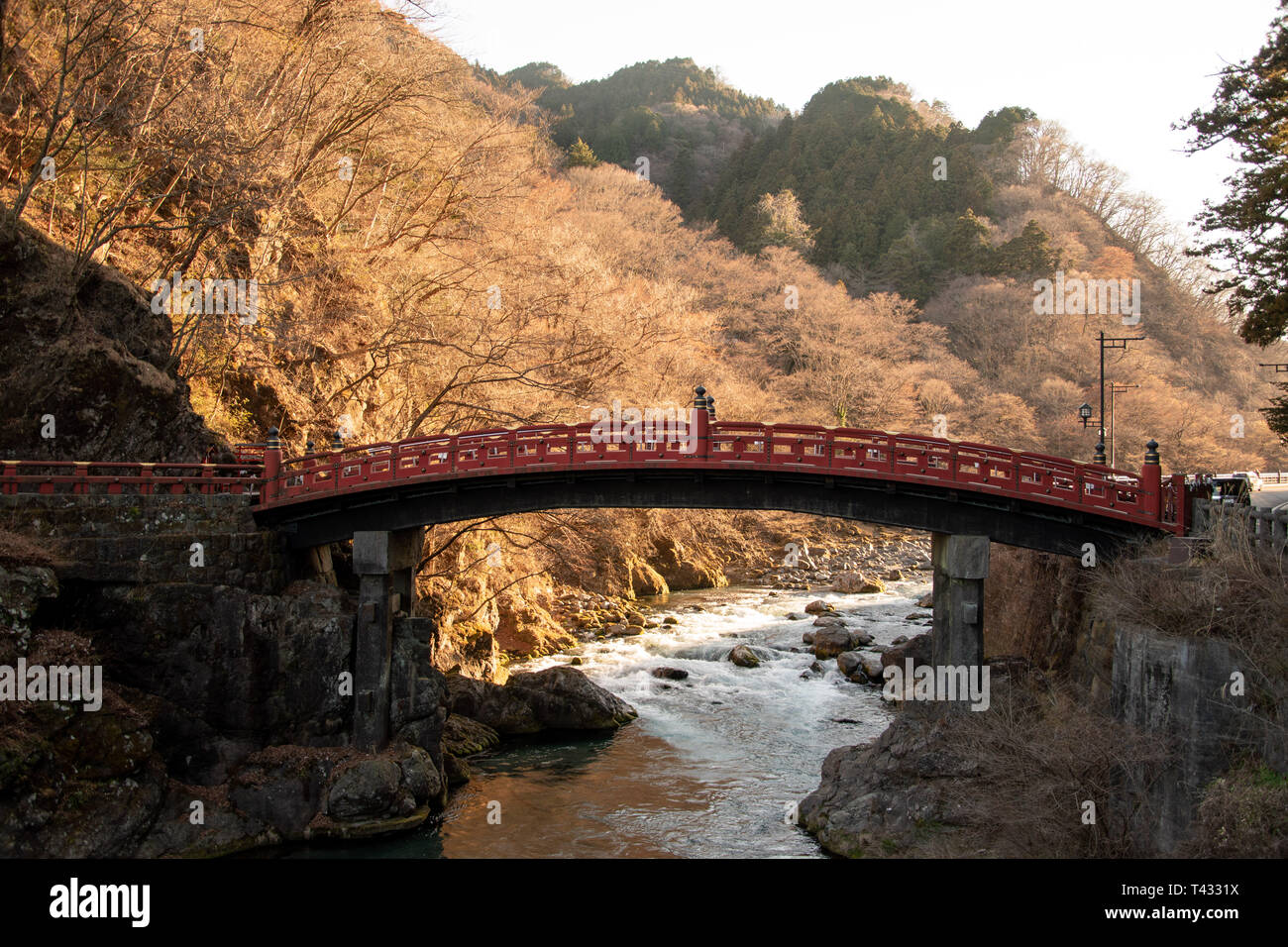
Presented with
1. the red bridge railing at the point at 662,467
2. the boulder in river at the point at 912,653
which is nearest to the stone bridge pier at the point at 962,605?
the red bridge railing at the point at 662,467

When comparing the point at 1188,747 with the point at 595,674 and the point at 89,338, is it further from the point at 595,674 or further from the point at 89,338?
the point at 89,338

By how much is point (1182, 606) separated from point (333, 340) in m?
23.5

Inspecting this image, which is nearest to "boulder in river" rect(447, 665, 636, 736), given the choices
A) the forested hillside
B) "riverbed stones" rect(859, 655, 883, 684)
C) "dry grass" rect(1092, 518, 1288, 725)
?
"riverbed stones" rect(859, 655, 883, 684)

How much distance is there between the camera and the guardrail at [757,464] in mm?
18828

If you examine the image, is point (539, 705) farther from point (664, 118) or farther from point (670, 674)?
point (664, 118)

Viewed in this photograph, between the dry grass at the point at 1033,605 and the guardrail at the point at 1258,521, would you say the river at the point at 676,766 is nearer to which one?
the dry grass at the point at 1033,605

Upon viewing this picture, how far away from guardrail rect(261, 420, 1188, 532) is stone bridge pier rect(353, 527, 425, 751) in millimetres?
1389

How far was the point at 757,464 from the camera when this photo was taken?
65.5 ft

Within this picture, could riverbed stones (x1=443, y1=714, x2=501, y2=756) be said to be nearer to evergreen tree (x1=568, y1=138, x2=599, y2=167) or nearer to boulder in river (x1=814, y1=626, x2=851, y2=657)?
boulder in river (x1=814, y1=626, x2=851, y2=657)

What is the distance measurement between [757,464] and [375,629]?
8700mm

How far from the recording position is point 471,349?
29.1m

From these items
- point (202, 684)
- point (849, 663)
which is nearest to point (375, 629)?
point (202, 684)

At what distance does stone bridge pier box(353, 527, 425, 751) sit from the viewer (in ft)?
65.0

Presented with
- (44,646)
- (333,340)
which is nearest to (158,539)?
(44,646)
